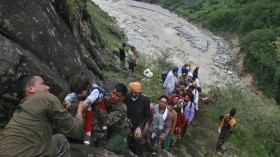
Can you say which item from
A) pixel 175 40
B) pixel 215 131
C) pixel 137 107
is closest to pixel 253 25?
pixel 175 40

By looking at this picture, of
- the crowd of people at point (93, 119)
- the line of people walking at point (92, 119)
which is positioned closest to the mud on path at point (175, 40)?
the crowd of people at point (93, 119)

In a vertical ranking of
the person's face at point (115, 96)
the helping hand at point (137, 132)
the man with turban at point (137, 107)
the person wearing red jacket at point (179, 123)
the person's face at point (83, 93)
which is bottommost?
the person wearing red jacket at point (179, 123)

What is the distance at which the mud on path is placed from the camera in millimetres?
34978

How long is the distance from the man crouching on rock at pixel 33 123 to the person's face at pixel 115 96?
2101 mm

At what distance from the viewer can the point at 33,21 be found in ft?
25.3

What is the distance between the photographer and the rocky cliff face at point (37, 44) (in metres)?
6.67

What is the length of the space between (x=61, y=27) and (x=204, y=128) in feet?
27.6

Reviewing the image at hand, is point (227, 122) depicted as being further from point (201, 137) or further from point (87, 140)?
point (87, 140)

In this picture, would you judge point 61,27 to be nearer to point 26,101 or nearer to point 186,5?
point 26,101

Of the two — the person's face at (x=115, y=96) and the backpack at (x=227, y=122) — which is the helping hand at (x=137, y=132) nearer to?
the person's face at (x=115, y=96)

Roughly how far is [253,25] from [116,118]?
37.9 meters

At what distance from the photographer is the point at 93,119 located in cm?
732

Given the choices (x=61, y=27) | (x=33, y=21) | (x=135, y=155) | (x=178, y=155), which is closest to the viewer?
(x=33, y=21)

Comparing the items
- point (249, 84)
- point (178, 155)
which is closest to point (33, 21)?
point (178, 155)
